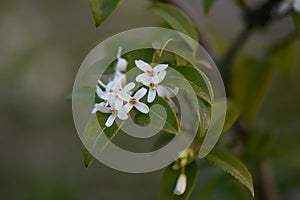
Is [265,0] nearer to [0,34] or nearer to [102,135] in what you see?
[102,135]

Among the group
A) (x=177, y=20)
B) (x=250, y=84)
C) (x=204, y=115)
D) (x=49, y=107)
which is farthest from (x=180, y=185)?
(x=49, y=107)

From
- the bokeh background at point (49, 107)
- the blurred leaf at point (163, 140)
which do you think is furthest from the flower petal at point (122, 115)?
the bokeh background at point (49, 107)

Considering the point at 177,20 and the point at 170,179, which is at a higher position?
the point at 177,20

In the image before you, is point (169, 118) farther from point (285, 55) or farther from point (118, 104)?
point (285, 55)

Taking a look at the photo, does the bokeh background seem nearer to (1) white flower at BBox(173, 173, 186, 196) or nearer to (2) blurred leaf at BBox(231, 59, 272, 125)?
(2) blurred leaf at BBox(231, 59, 272, 125)

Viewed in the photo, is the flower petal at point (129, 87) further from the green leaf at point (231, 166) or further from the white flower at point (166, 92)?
the green leaf at point (231, 166)
